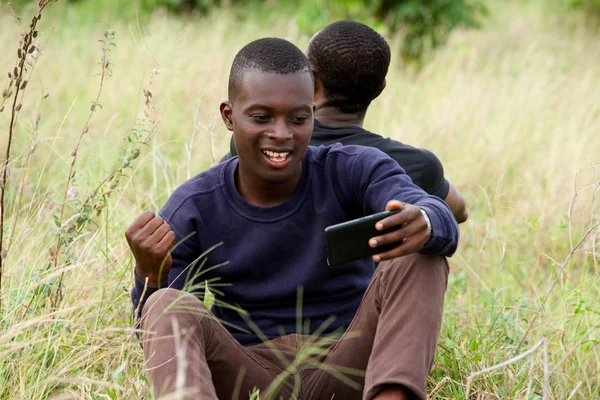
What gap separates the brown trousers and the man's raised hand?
10cm

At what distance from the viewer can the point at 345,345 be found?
2.61 m

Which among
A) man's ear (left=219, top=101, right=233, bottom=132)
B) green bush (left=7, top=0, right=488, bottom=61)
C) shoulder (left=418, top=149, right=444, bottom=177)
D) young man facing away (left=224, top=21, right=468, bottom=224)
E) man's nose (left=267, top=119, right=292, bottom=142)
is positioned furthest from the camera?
green bush (left=7, top=0, right=488, bottom=61)

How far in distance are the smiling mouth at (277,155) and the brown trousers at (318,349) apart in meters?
0.51

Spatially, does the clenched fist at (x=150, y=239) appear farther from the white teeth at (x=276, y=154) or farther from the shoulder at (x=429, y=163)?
the shoulder at (x=429, y=163)

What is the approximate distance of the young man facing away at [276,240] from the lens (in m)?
2.54

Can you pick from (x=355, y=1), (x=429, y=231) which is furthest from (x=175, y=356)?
Result: (x=355, y=1)

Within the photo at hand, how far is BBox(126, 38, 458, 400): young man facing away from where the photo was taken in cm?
254

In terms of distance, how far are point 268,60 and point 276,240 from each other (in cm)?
60

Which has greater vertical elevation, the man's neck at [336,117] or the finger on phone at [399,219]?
the man's neck at [336,117]

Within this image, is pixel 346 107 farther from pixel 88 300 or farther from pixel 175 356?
pixel 175 356

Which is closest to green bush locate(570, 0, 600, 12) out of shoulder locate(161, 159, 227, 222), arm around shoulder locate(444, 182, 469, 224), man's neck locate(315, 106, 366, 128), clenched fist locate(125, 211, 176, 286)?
arm around shoulder locate(444, 182, 469, 224)

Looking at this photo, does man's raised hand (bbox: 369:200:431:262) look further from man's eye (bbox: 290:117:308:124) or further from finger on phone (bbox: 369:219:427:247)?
man's eye (bbox: 290:117:308:124)

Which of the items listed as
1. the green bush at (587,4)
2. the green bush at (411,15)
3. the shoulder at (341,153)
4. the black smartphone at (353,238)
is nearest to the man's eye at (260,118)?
the shoulder at (341,153)

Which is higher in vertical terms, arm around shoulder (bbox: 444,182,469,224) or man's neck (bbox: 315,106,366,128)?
man's neck (bbox: 315,106,366,128)
